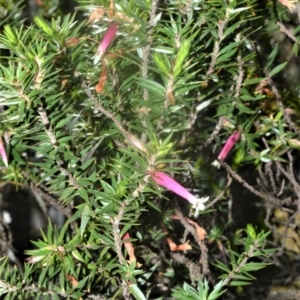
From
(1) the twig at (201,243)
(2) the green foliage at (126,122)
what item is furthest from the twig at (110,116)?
(1) the twig at (201,243)

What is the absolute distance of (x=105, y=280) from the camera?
81cm

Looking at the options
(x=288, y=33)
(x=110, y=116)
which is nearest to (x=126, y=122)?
(x=110, y=116)

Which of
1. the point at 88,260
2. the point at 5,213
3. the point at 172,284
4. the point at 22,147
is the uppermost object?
the point at 22,147

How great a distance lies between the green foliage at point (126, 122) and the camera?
0.60 m

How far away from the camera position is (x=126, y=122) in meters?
0.72

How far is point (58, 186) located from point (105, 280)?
210 mm

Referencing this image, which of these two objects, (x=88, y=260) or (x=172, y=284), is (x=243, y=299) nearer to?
(x=172, y=284)

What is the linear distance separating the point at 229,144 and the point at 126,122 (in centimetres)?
20

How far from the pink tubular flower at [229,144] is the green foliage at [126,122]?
1 centimetres

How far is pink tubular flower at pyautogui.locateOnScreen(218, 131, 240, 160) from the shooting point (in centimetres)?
81

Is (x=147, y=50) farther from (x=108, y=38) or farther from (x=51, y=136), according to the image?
(x=51, y=136)

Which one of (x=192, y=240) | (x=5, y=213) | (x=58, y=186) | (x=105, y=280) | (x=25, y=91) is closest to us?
(x=25, y=91)

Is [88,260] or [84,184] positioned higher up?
[84,184]

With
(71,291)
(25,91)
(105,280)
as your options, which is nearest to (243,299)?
(105,280)
